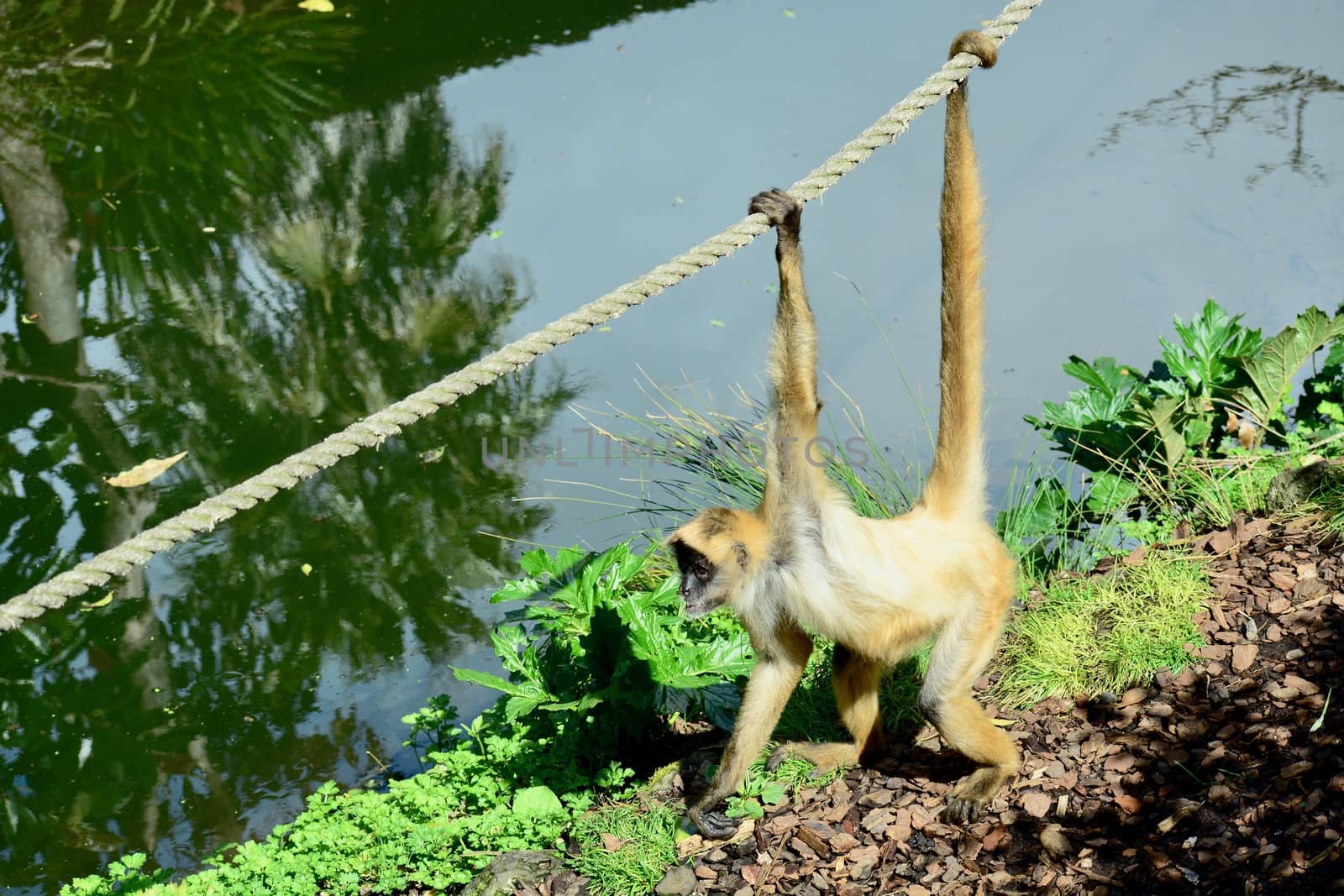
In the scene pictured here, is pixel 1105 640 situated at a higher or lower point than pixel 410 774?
higher

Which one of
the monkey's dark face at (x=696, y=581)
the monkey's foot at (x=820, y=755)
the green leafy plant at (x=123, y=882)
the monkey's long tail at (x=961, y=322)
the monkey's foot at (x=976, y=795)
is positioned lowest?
the green leafy plant at (x=123, y=882)

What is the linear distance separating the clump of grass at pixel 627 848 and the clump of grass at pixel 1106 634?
1525 mm

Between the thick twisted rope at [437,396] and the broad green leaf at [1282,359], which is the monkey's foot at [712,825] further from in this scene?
the broad green leaf at [1282,359]

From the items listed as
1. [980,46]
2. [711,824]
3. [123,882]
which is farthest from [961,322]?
[123,882]

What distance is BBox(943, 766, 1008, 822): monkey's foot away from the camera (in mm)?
4141

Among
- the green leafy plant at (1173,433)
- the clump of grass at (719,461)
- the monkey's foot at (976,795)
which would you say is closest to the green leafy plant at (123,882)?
the clump of grass at (719,461)

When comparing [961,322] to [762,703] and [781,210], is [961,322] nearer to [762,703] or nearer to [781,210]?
[781,210]

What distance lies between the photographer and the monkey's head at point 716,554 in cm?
418

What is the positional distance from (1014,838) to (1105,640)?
3.44 feet

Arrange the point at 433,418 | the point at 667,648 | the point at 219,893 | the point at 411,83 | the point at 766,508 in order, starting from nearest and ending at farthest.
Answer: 1. the point at 766,508
2. the point at 219,893
3. the point at 667,648
4. the point at 433,418
5. the point at 411,83

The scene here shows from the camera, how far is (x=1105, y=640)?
468 cm

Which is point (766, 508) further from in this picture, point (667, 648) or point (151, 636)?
point (151, 636)

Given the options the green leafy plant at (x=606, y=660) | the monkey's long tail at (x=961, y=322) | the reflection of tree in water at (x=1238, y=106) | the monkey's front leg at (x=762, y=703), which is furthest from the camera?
the reflection of tree in water at (x=1238, y=106)

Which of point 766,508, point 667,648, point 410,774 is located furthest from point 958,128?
point 410,774
